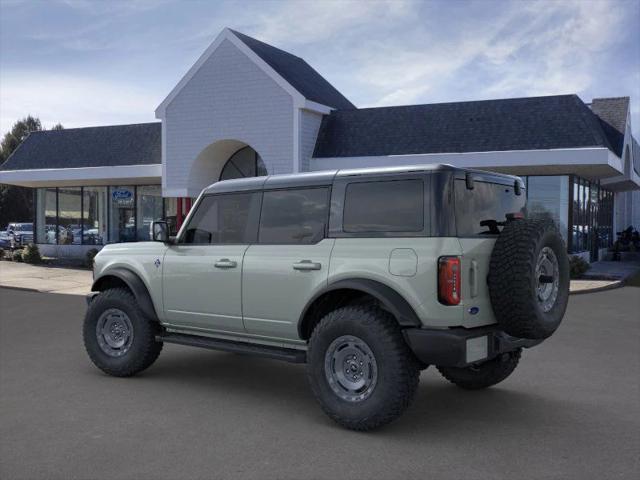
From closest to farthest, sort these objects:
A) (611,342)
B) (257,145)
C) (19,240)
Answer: (611,342), (257,145), (19,240)

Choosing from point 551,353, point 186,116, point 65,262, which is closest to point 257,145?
point 186,116

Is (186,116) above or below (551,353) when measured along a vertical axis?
above

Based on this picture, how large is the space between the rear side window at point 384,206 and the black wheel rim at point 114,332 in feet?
10.4

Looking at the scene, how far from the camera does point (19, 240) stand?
3244 centimetres

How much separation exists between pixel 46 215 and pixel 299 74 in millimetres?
14620

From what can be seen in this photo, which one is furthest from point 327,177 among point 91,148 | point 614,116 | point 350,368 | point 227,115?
point 91,148

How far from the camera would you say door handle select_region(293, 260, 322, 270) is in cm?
592

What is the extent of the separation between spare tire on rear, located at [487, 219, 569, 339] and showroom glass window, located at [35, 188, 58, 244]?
2858cm

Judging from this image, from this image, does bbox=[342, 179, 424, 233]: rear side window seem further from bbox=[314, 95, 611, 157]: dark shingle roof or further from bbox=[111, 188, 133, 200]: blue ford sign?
bbox=[111, 188, 133, 200]: blue ford sign

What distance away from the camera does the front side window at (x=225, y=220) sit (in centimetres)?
667

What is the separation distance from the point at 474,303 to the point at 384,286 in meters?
0.74

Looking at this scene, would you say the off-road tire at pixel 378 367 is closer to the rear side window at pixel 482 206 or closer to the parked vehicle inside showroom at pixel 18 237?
the rear side window at pixel 482 206

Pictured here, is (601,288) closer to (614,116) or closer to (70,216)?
(614,116)

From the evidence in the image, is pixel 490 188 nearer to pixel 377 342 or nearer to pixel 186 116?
pixel 377 342
